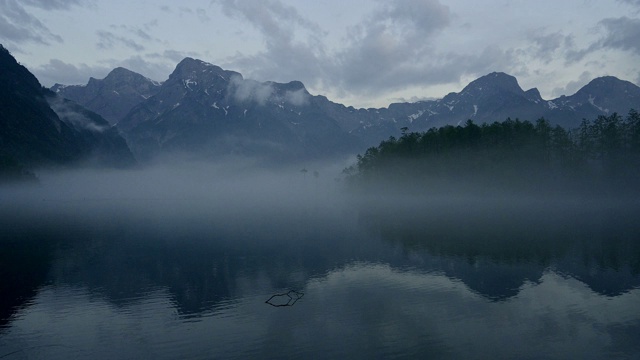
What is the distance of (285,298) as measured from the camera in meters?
44.5

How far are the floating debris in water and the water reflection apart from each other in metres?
1.01

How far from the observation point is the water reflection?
32.3 meters

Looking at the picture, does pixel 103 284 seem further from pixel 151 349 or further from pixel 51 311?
pixel 151 349

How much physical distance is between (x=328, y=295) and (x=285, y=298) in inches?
199

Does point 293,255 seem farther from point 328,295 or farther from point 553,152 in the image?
point 553,152

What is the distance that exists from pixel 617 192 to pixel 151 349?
186 m

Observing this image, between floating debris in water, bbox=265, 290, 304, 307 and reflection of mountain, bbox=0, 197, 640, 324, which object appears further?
reflection of mountain, bbox=0, 197, 640, 324

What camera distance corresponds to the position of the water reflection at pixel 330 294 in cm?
3228

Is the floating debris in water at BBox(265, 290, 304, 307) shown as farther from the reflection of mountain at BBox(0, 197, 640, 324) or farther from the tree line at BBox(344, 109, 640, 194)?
the tree line at BBox(344, 109, 640, 194)

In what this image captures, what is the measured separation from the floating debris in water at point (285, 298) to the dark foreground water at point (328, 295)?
0.53 meters

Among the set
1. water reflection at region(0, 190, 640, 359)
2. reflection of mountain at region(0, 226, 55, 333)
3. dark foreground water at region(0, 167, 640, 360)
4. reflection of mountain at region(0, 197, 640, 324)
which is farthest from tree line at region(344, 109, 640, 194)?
reflection of mountain at region(0, 226, 55, 333)

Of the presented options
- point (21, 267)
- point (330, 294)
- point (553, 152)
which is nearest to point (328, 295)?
point (330, 294)

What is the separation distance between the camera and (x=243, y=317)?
38531 millimetres

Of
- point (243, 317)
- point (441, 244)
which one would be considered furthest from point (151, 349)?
point (441, 244)
